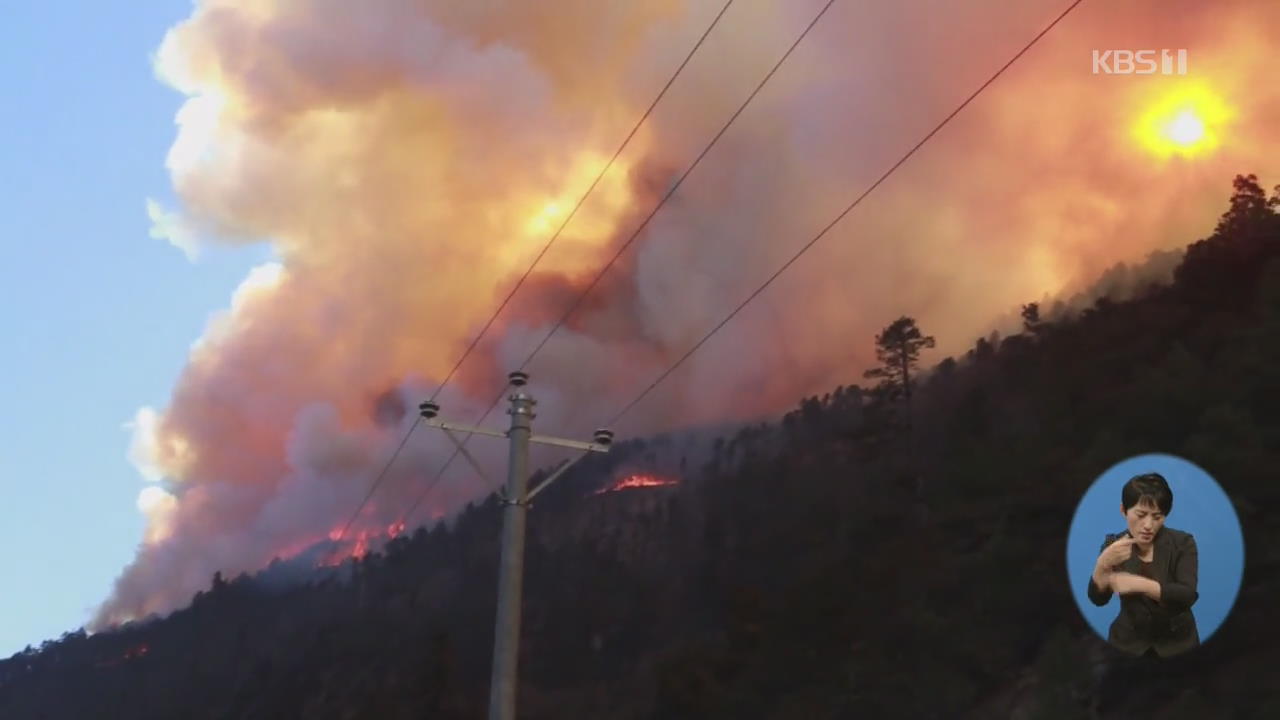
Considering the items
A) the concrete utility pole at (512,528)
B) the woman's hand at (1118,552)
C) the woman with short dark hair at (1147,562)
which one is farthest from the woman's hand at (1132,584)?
the concrete utility pole at (512,528)

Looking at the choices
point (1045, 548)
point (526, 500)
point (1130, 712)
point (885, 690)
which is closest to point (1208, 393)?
point (1045, 548)

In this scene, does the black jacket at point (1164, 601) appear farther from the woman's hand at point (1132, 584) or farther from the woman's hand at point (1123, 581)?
the woman's hand at point (1123, 581)

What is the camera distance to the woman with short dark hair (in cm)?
1808

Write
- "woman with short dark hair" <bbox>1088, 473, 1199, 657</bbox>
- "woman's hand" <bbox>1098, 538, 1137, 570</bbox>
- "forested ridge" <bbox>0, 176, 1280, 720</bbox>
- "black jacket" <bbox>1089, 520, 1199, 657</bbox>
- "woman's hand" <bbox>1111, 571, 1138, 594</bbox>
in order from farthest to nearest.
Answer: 1. "forested ridge" <bbox>0, 176, 1280, 720</bbox>
2. "woman's hand" <bbox>1111, 571, 1138, 594</bbox>
3. "black jacket" <bbox>1089, 520, 1199, 657</bbox>
4. "woman's hand" <bbox>1098, 538, 1137, 570</bbox>
5. "woman with short dark hair" <bbox>1088, 473, 1199, 657</bbox>

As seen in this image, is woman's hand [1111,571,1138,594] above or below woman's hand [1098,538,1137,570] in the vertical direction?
below

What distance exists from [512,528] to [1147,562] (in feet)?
33.2

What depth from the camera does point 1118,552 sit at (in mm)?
18469


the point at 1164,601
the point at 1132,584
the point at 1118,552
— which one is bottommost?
the point at 1164,601

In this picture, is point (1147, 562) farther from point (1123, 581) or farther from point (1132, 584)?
point (1132, 584)

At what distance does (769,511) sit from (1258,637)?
293 feet

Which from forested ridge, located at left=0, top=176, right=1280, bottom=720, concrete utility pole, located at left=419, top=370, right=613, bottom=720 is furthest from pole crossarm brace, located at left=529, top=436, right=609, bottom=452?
forested ridge, located at left=0, top=176, right=1280, bottom=720

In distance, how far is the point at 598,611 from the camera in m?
145

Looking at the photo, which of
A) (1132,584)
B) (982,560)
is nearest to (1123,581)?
(1132,584)

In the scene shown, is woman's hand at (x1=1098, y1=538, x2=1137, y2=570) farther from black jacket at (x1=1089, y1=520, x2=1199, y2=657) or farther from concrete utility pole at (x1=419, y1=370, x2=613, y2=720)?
concrete utility pole at (x1=419, y1=370, x2=613, y2=720)
